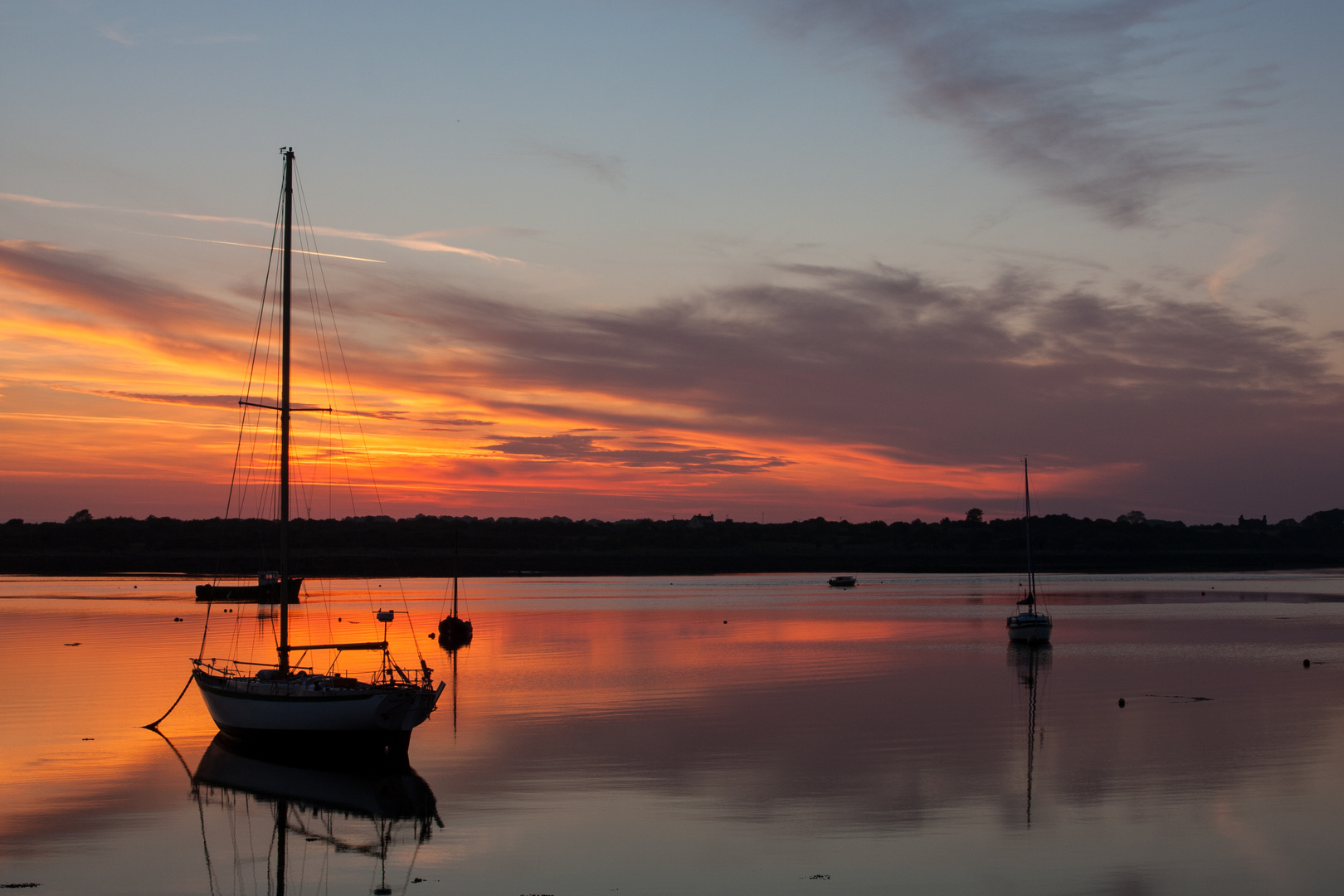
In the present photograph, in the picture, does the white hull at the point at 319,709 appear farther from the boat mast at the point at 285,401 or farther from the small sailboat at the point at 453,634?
the small sailboat at the point at 453,634

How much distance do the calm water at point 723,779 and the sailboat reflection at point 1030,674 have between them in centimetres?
30

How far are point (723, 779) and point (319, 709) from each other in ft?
32.3

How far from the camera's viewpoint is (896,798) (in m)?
23.3

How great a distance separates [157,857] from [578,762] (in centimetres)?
1046

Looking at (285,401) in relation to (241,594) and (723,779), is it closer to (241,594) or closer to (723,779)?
(723,779)

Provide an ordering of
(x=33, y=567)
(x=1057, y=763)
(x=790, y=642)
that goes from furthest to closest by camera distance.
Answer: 1. (x=33, y=567)
2. (x=790, y=642)
3. (x=1057, y=763)

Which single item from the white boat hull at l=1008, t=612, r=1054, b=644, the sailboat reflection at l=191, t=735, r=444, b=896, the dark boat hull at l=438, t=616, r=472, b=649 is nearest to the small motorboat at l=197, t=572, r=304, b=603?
the dark boat hull at l=438, t=616, r=472, b=649

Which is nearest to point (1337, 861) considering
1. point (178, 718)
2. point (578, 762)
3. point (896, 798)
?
point (896, 798)

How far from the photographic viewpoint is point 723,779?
25203 mm

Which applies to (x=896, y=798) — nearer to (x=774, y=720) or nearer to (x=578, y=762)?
(x=578, y=762)

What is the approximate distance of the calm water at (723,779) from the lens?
1827cm

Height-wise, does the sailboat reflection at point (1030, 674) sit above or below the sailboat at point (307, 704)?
below

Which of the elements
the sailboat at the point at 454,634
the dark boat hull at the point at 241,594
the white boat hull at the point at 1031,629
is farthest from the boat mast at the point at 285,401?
the dark boat hull at the point at 241,594

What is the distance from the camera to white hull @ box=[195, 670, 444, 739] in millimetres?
26219
